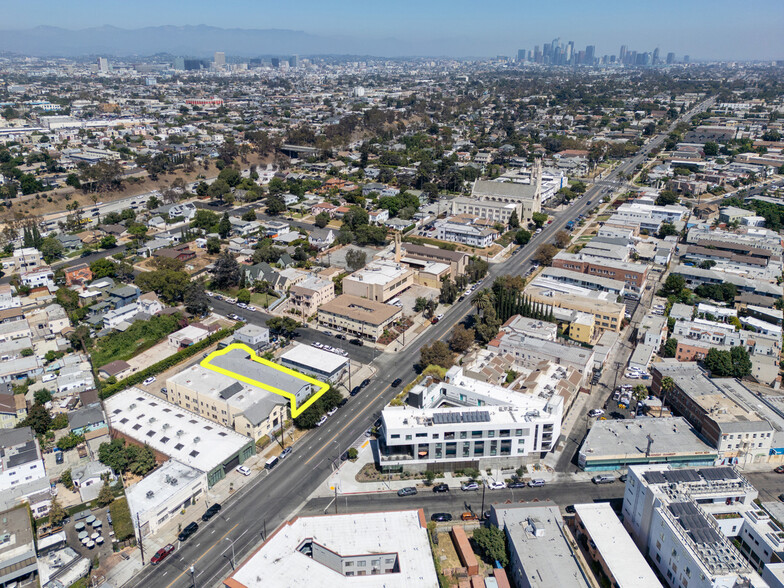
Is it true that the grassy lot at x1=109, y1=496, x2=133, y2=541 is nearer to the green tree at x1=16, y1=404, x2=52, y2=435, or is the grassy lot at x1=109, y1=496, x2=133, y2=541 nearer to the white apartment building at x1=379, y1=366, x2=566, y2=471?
the green tree at x1=16, y1=404, x2=52, y2=435

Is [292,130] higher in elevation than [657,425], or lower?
higher

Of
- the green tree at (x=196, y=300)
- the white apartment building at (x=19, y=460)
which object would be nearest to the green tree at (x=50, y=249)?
the green tree at (x=196, y=300)

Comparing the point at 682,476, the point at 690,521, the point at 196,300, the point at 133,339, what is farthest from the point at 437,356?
the point at 133,339

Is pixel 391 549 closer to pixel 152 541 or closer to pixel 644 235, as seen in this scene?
pixel 152 541

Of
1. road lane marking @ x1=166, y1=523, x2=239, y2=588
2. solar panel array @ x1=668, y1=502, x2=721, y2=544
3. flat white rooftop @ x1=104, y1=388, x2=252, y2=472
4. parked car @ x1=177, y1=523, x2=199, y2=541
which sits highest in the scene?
solar panel array @ x1=668, y1=502, x2=721, y2=544

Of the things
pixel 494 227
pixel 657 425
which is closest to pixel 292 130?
pixel 494 227

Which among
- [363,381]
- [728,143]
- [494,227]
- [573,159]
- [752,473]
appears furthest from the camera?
[728,143]

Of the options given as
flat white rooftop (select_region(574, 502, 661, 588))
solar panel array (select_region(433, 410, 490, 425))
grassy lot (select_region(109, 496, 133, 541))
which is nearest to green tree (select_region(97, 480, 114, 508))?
grassy lot (select_region(109, 496, 133, 541))
